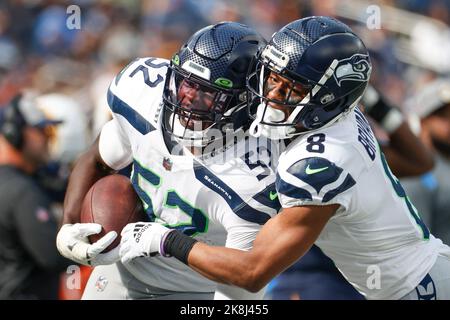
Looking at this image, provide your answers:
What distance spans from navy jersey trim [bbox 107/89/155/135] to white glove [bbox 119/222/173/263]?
0.43 meters

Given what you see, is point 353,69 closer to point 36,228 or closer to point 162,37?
point 36,228

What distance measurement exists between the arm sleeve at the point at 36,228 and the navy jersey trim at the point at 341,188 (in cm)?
223

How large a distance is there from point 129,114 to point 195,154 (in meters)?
0.38

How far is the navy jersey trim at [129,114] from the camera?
401 centimetres

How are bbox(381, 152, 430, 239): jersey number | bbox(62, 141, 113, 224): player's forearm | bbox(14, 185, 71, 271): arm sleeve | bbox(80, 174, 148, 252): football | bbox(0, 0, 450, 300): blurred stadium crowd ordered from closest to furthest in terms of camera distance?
bbox(381, 152, 430, 239): jersey number < bbox(80, 174, 148, 252): football < bbox(62, 141, 113, 224): player's forearm < bbox(14, 185, 71, 271): arm sleeve < bbox(0, 0, 450, 300): blurred stadium crowd

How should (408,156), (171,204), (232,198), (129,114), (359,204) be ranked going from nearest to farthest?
1. (359,204)
2. (232,198)
3. (171,204)
4. (129,114)
5. (408,156)

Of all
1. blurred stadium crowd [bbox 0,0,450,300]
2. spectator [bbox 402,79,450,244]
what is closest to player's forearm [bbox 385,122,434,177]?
spectator [bbox 402,79,450,244]

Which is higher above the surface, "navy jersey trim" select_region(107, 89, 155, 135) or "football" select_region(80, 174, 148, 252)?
"navy jersey trim" select_region(107, 89, 155, 135)

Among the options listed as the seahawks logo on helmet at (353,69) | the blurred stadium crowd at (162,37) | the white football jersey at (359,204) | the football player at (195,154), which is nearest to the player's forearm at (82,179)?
the football player at (195,154)

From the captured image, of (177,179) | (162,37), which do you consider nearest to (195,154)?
(177,179)

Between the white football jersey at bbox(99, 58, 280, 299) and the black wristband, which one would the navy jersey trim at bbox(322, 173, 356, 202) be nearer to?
the white football jersey at bbox(99, 58, 280, 299)

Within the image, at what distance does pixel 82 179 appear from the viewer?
14.0 ft

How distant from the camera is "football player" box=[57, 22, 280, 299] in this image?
3709 millimetres

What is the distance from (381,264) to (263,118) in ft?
2.51
